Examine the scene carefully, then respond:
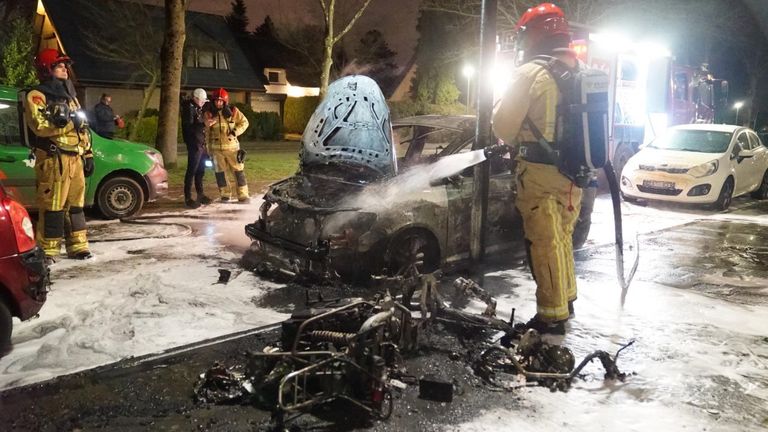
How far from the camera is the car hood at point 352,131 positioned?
19.5 ft

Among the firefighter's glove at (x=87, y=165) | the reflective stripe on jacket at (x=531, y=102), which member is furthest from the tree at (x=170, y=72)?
the reflective stripe on jacket at (x=531, y=102)

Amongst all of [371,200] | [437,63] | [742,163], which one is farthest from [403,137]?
[437,63]

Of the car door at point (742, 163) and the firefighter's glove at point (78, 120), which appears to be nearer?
the firefighter's glove at point (78, 120)

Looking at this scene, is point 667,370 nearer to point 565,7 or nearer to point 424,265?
point 424,265

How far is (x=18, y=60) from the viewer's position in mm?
17578

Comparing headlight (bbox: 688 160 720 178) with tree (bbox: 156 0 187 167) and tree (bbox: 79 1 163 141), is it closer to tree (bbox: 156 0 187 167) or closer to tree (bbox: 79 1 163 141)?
tree (bbox: 156 0 187 167)

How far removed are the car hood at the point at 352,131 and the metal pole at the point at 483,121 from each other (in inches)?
36.0

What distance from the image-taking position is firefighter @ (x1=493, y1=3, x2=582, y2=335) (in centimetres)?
429

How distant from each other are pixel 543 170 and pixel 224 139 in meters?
6.94

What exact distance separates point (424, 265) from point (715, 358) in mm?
2575

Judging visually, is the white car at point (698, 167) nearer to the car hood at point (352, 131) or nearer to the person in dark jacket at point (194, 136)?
the car hood at point (352, 131)

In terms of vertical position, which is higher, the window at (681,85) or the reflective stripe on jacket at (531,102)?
the window at (681,85)

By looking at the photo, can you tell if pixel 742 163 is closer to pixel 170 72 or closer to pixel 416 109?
pixel 170 72

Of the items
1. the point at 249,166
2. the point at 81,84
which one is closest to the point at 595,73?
the point at 249,166
